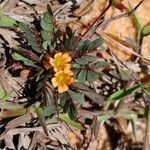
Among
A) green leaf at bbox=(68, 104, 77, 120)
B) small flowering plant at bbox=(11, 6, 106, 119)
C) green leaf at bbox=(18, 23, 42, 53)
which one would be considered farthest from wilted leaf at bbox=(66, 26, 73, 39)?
green leaf at bbox=(68, 104, 77, 120)

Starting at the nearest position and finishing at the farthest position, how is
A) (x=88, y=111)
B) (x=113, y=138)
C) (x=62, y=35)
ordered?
(x=62, y=35)
(x=88, y=111)
(x=113, y=138)

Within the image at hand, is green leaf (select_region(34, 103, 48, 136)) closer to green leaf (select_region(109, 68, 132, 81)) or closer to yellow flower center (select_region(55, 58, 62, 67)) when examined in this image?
yellow flower center (select_region(55, 58, 62, 67))

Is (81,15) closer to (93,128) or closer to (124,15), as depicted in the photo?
(124,15)

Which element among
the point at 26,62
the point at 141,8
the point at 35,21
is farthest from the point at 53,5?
the point at 141,8

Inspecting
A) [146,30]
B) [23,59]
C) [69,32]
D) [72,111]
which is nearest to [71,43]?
[69,32]

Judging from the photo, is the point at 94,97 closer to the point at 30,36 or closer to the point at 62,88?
the point at 62,88
